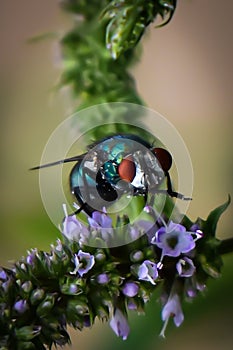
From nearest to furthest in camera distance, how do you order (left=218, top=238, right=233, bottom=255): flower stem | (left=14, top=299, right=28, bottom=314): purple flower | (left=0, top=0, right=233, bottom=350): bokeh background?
(left=14, top=299, right=28, bottom=314): purple flower, (left=218, top=238, right=233, bottom=255): flower stem, (left=0, top=0, right=233, bottom=350): bokeh background

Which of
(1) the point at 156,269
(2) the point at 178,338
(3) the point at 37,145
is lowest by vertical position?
(2) the point at 178,338

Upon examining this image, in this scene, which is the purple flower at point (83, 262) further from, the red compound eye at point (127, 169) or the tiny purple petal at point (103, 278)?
the red compound eye at point (127, 169)

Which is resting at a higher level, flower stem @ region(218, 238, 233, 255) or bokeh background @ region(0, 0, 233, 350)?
bokeh background @ region(0, 0, 233, 350)

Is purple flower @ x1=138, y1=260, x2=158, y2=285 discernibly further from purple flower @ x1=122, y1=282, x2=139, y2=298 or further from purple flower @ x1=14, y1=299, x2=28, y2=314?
purple flower @ x1=14, y1=299, x2=28, y2=314

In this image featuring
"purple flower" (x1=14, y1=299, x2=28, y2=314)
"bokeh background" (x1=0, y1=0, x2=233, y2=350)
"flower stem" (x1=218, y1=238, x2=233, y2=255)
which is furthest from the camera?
"bokeh background" (x1=0, y1=0, x2=233, y2=350)

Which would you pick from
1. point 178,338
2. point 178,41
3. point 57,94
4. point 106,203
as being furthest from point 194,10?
point 178,338

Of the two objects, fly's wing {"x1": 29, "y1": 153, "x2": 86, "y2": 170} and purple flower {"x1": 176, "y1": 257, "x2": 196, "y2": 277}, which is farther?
fly's wing {"x1": 29, "y1": 153, "x2": 86, "y2": 170}

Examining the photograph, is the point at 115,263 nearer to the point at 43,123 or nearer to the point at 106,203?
the point at 106,203

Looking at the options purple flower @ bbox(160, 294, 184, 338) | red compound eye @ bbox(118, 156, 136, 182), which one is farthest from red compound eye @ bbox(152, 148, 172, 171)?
purple flower @ bbox(160, 294, 184, 338)
